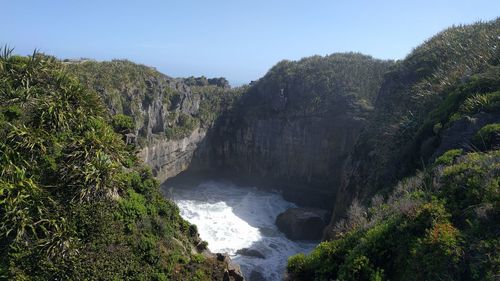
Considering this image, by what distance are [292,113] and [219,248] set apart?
23.0m

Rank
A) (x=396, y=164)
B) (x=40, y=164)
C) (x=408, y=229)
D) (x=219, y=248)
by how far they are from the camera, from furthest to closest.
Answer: (x=219, y=248) < (x=396, y=164) < (x=40, y=164) < (x=408, y=229)

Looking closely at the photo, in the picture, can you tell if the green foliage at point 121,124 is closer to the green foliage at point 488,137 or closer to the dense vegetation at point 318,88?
the green foliage at point 488,137

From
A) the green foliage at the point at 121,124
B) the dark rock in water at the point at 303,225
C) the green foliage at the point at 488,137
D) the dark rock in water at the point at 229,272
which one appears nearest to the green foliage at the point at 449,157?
the green foliage at the point at 488,137

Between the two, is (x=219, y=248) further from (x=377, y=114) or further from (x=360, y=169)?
(x=377, y=114)

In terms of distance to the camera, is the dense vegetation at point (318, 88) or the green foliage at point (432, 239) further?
the dense vegetation at point (318, 88)

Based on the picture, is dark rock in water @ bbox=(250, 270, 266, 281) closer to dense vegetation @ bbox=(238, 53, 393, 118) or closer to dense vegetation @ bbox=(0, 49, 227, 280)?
dense vegetation @ bbox=(0, 49, 227, 280)

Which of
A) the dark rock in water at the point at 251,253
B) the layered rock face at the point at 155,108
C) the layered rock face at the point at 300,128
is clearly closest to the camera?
the dark rock in water at the point at 251,253

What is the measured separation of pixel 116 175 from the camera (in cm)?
1828

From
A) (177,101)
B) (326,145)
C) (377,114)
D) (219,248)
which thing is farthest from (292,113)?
(219,248)

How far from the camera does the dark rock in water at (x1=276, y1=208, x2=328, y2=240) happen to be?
37219 millimetres

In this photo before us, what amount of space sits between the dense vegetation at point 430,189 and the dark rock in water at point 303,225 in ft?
18.0

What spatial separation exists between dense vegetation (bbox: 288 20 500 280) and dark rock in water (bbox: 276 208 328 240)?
18.0 feet

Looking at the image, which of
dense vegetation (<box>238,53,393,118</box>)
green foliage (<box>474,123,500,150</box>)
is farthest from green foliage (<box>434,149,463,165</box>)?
dense vegetation (<box>238,53,393,118</box>)

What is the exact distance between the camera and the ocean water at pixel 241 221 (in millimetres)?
31969
